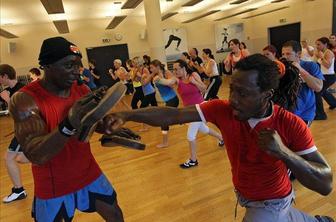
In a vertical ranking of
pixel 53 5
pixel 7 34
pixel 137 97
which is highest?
pixel 53 5

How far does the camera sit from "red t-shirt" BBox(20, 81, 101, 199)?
143 centimetres

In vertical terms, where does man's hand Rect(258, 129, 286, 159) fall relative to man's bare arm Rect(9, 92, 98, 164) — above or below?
below

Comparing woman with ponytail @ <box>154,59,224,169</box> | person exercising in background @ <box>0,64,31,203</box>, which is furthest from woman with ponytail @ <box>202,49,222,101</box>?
person exercising in background @ <box>0,64,31,203</box>

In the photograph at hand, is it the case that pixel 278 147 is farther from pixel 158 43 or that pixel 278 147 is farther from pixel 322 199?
pixel 158 43

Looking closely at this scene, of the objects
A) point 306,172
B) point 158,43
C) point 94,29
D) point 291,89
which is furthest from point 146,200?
point 94,29

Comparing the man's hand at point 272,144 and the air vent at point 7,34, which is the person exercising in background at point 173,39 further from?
the man's hand at point 272,144

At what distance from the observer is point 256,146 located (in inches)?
51.0

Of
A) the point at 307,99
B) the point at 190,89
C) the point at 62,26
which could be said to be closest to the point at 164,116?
the point at 307,99

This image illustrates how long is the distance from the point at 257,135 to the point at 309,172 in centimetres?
24

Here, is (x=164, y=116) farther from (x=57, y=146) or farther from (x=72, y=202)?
(x=72, y=202)

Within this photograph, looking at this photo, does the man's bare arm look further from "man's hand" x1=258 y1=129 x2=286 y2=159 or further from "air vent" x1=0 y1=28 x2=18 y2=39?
"air vent" x1=0 y1=28 x2=18 y2=39

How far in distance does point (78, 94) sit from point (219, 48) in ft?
45.0

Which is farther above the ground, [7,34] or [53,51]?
[7,34]

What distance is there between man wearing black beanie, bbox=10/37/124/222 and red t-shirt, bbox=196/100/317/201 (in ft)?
1.96
